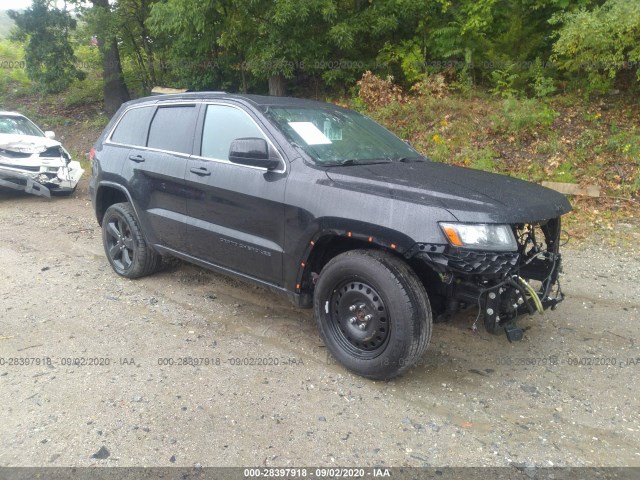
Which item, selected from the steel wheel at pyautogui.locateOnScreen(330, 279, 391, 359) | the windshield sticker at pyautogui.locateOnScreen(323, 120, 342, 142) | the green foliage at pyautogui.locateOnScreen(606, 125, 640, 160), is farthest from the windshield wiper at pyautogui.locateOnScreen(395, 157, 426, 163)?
the green foliage at pyautogui.locateOnScreen(606, 125, 640, 160)

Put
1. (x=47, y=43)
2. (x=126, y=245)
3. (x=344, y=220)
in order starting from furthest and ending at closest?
(x=47, y=43) < (x=126, y=245) < (x=344, y=220)

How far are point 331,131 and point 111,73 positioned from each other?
40.6 ft

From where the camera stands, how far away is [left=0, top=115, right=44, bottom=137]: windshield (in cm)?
1002

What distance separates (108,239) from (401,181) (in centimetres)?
361

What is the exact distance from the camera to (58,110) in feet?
54.0

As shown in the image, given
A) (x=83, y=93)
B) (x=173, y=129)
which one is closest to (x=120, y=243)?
(x=173, y=129)

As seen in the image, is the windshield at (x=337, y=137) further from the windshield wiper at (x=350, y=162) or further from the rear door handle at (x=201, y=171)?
the rear door handle at (x=201, y=171)

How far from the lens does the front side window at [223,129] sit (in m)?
4.28

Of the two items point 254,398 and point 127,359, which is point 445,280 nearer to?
point 254,398

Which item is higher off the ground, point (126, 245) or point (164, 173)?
point (164, 173)

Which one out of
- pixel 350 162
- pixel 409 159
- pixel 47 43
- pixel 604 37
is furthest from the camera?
pixel 47 43

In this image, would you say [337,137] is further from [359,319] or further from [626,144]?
[626,144]

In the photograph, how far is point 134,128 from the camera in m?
5.44

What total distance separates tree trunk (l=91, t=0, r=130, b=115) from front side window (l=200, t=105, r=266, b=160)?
10676 millimetres
